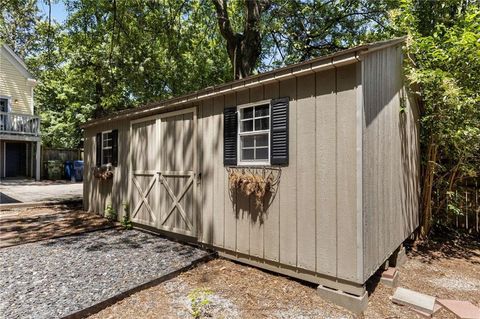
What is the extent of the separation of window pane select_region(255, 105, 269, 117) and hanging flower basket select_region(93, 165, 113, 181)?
453 centimetres

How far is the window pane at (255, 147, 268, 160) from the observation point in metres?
3.93

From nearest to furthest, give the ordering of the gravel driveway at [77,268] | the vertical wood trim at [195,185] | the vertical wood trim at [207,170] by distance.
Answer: the gravel driveway at [77,268] → the vertical wood trim at [207,170] → the vertical wood trim at [195,185]

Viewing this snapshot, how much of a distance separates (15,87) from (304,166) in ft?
57.9

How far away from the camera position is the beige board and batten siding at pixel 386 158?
3.20m

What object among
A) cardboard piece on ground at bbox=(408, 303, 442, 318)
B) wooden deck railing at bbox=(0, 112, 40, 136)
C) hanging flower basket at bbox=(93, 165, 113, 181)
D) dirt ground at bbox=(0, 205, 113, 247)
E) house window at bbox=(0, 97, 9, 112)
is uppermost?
house window at bbox=(0, 97, 9, 112)

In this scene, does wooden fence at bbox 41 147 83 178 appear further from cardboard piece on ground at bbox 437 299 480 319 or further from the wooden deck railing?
cardboard piece on ground at bbox 437 299 480 319

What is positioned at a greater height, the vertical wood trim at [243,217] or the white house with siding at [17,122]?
the white house with siding at [17,122]

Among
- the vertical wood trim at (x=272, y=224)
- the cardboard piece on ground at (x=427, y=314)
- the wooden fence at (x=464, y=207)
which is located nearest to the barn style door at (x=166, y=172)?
the vertical wood trim at (x=272, y=224)

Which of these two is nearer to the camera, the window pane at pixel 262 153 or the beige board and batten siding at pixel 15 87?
the window pane at pixel 262 153

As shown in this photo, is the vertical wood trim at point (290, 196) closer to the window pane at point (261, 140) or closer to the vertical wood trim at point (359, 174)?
the window pane at point (261, 140)

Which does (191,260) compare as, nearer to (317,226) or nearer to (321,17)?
(317,226)

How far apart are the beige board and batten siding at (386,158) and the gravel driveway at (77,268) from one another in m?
2.54

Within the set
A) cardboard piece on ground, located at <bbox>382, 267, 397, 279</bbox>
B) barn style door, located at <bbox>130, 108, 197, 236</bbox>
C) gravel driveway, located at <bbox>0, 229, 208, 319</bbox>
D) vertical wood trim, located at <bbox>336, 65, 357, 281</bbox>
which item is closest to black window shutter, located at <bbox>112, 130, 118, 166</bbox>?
barn style door, located at <bbox>130, 108, 197, 236</bbox>

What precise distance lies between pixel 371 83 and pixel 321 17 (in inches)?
247
